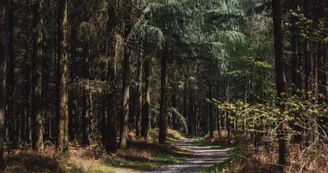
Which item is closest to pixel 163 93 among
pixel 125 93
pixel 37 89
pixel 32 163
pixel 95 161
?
pixel 125 93

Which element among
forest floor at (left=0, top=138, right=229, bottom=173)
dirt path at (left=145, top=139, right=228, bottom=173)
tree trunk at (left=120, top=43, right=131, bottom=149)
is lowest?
dirt path at (left=145, top=139, right=228, bottom=173)

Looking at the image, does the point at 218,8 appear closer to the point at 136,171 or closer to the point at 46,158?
the point at 136,171

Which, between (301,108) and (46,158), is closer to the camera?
(301,108)

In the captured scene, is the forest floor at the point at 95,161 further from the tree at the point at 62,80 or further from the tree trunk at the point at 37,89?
the tree at the point at 62,80

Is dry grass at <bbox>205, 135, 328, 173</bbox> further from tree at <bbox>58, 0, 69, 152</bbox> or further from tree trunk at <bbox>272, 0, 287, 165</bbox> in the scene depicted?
tree at <bbox>58, 0, 69, 152</bbox>

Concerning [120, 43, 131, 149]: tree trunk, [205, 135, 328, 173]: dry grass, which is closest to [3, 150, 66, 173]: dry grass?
[205, 135, 328, 173]: dry grass

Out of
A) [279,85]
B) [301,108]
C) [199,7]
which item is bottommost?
[301,108]

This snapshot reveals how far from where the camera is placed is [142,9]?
752 inches

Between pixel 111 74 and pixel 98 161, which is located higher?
pixel 111 74

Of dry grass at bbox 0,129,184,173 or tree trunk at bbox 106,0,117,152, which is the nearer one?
dry grass at bbox 0,129,184,173

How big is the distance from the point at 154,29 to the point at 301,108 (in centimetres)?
1202

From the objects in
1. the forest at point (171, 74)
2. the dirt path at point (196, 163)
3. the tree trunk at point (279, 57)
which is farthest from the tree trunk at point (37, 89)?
the tree trunk at point (279, 57)

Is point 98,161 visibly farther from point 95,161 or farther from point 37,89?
point 37,89

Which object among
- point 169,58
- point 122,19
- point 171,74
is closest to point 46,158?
point 122,19
